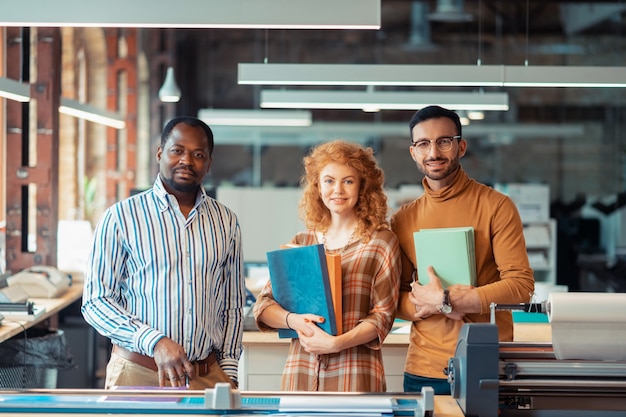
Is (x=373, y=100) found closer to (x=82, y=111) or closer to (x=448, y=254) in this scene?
(x=82, y=111)

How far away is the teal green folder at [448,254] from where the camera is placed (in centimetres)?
254

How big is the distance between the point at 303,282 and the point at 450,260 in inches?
18.9

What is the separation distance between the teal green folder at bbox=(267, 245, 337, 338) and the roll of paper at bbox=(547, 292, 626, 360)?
0.70 meters

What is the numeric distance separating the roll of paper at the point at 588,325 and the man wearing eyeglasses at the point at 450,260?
56 centimetres

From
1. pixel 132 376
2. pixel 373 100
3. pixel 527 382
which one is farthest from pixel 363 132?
pixel 527 382

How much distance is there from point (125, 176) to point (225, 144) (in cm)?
136

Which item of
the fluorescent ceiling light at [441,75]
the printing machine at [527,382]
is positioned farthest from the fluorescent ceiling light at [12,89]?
the printing machine at [527,382]

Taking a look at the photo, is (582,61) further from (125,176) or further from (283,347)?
(283,347)

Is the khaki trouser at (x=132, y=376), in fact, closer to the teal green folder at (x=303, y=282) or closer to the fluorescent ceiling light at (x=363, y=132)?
the teal green folder at (x=303, y=282)

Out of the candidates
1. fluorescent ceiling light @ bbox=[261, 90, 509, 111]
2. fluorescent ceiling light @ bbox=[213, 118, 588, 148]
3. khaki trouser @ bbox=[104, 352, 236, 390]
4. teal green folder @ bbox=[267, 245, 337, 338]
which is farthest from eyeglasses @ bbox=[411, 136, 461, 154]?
fluorescent ceiling light @ bbox=[213, 118, 588, 148]

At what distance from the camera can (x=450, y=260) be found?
101 inches

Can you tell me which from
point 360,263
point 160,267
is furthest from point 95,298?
point 360,263

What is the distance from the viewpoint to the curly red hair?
2609 mm

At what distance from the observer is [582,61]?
36.0ft
